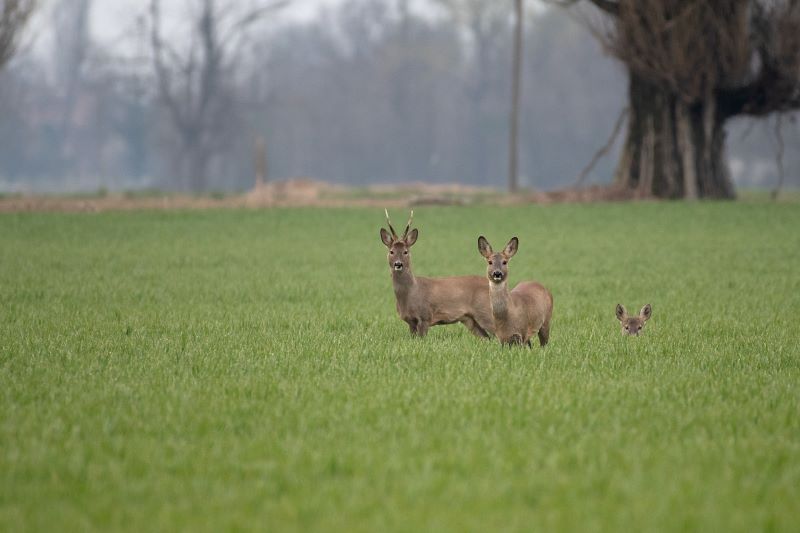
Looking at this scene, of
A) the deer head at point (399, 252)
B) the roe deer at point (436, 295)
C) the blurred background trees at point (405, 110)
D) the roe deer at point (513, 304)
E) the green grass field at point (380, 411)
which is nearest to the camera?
the green grass field at point (380, 411)

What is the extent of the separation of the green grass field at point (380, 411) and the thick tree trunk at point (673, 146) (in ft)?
64.9

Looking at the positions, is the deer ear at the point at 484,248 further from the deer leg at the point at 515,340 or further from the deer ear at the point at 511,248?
the deer leg at the point at 515,340

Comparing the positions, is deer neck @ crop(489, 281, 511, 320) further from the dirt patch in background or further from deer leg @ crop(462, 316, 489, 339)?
the dirt patch in background

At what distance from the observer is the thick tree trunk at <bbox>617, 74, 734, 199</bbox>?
124 feet

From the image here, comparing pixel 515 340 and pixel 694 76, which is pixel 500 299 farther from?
pixel 694 76

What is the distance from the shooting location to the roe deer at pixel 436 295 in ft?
37.4

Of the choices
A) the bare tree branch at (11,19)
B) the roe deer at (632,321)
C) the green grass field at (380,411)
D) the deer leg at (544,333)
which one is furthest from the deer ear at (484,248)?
the bare tree branch at (11,19)

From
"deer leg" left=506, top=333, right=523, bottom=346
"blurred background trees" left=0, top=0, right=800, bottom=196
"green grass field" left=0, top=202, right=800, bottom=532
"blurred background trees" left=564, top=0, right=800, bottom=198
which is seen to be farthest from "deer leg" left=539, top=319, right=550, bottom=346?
"blurred background trees" left=0, top=0, right=800, bottom=196

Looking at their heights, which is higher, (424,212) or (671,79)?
(671,79)

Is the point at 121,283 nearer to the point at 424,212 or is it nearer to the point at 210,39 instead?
the point at 424,212

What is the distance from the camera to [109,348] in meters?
11.2

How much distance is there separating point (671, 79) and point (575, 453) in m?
30.5

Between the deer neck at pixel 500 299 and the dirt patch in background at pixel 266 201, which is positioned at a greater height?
the dirt patch in background at pixel 266 201

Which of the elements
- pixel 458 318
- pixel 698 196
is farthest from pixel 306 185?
pixel 458 318
